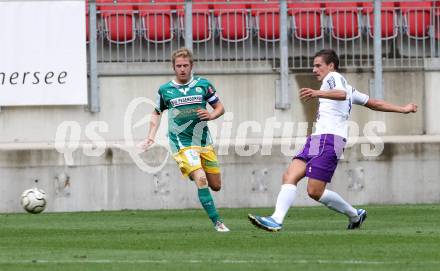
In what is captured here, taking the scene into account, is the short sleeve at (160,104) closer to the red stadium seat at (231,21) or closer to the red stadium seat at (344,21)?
the red stadium seat at (231,21)

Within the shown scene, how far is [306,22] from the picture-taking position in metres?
21.2

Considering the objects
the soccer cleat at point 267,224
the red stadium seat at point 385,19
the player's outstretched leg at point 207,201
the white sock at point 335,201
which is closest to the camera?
the soccer cleat at point 267,224

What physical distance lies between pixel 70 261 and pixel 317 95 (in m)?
3.42

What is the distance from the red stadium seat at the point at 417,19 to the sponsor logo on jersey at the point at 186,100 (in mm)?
7697

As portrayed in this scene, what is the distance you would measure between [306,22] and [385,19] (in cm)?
125

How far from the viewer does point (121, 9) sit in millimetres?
20875

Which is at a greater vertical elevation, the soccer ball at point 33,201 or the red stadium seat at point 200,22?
the red stadium seat at point 200,22

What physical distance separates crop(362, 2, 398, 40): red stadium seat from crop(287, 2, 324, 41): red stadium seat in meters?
0.75

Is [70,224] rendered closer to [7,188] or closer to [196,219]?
[196,219]

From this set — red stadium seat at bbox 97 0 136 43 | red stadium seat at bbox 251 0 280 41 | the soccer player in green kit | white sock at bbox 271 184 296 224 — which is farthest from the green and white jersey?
red stadium seat at bbox 251 0 280 41

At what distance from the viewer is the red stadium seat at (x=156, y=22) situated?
20.8 metres

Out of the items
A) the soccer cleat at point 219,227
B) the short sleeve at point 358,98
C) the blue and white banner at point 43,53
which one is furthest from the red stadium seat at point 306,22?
the soccer cleat at point 219,227

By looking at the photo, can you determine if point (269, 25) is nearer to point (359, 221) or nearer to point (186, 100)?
point (186, 100)

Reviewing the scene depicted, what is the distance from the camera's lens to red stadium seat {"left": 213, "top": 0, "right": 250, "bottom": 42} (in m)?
21.0
